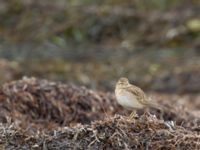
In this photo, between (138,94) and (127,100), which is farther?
(138,94)

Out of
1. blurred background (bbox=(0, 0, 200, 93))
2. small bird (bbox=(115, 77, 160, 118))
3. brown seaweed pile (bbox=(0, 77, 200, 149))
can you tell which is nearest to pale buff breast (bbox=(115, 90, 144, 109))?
small bird (bbox=(115, 77, 160, 118))

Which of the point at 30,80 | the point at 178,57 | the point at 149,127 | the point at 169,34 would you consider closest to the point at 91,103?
the point at 30,80

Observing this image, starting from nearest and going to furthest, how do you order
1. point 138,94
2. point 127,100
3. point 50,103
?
1. point 127,100
2. point 138,94
3. point 50,103

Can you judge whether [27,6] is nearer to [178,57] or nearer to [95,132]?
[178,57]

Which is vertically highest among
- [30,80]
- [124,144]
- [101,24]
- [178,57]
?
[101,24]

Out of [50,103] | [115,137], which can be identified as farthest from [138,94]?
[50,103]

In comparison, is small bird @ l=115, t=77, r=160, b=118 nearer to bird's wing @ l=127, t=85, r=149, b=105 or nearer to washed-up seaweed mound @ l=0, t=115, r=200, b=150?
bird's wing @ l=127, t=85, r=149, b=105

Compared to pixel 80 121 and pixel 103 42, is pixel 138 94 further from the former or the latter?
pixel 103 42
